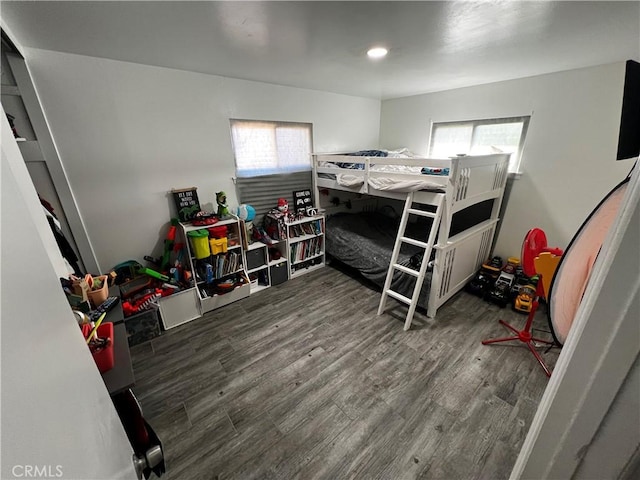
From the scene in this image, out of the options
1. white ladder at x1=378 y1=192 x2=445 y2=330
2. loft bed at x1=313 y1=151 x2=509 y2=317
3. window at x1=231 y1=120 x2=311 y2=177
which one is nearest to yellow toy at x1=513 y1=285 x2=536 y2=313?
loft bed at x1=313 y1=151 x2=509 y2=317

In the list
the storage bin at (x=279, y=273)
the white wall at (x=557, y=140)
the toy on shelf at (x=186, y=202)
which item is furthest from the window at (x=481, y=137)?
the toy on shelf at (x=186, y=202)

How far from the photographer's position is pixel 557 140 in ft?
8.31

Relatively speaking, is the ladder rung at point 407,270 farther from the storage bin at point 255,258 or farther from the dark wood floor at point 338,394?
the storage bin at point 255,258

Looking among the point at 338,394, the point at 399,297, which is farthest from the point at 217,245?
the point at 399,297

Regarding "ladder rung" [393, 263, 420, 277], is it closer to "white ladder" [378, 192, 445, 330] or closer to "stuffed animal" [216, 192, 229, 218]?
"white ladder" [378, 192, 445, 330]

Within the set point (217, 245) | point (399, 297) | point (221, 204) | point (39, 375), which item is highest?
point (39, 375)

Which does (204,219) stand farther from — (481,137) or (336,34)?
(481,137)

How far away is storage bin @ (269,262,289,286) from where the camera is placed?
3102 millimetres

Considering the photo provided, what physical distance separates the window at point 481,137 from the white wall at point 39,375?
358 centimetres

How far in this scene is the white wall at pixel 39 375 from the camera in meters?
0.31

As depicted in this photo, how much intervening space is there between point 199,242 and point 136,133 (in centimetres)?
116

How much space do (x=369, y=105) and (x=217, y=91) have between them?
7.75 feet

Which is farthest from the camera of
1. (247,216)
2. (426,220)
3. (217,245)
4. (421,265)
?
(426,220)

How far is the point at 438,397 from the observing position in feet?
5.63
